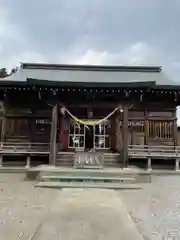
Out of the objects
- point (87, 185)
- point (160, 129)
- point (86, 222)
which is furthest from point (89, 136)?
point (86, 222)

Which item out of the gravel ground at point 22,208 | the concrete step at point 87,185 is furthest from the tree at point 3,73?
the concrete step at point 87,185

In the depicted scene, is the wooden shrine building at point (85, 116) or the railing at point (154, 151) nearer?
the wooden shrine building at point (85, 116)

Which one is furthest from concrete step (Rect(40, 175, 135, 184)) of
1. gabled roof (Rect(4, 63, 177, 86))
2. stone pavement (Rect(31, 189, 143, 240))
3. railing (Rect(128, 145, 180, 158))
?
gabled roof (Rect(4, 63, 177, 86))

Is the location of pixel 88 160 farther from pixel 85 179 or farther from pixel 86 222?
pixel 86 222

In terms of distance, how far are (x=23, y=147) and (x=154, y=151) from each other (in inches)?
293

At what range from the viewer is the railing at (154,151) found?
15.0m

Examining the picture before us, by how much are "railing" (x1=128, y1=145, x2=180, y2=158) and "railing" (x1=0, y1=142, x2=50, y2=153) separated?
4836 millimetres

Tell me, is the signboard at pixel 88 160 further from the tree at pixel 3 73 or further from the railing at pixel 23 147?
the tree at pixel 3 73

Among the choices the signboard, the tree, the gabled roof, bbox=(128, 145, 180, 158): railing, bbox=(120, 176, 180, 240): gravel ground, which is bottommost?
bbox=(120, 176, 180, 240): gravel ground

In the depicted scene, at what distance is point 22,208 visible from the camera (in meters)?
6.67

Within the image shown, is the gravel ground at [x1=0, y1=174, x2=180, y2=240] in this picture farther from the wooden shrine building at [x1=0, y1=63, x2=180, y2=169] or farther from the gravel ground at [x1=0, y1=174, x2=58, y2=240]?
the wooden shrine building at [x1=0, y1=63, x2=180, y2=169]

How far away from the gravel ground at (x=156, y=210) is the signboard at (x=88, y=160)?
11.3 ft

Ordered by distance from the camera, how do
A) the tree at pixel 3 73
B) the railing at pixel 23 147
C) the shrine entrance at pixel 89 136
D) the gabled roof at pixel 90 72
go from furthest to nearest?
1. the tree at pixel 3 73
2. the gabled roof at pixel 90 72
3. the shrine entrance at pixel 89 136
4. the railing at pixel 23 147

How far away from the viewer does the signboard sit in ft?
43.9
